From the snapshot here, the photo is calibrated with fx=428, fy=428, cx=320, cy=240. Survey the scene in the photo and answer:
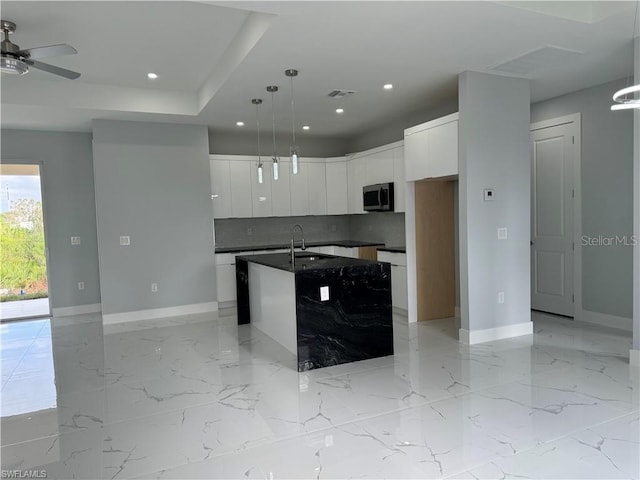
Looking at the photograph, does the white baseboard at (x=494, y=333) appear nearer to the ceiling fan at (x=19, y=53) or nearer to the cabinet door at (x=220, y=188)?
the cabinet door at (x=220, y=188)

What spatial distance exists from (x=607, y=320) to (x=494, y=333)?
62.0 inches

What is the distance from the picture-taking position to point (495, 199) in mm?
4590

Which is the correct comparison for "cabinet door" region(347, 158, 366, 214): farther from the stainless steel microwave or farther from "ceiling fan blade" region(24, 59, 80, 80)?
"ceiling fan blade" region(24, 59, 80, 80)

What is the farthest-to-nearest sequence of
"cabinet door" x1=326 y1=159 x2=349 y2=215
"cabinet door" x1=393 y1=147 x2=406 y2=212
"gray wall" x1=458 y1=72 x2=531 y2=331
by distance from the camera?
"cabinet door" x1=326 y1=159 x2=349 y2=215, "cabinet door" x1=393 y1=147 x2=406 y2=212, "gray wall" x1=458 y1=72 x2=531 y2=331

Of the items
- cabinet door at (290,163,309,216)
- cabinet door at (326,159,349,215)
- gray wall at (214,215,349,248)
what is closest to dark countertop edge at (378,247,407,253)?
cabinet door at (326,159,349,215)

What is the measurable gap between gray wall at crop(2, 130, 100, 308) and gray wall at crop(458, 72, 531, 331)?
5.70 metres

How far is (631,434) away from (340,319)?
7.35 feet

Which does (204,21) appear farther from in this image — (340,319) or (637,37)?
(637,37)

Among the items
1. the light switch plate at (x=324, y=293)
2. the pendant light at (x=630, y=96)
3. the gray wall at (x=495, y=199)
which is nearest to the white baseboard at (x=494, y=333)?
the gray wall at (x=495, y=199)

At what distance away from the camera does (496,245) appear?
462cm

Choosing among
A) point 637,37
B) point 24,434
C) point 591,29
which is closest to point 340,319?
point 24,434

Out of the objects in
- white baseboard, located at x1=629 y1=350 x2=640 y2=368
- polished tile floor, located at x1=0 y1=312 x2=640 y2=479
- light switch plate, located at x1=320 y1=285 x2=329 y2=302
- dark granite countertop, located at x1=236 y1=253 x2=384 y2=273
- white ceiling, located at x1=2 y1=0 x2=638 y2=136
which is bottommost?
polished tile floor, located at x1=0 y1=312 x2=640 y2=479

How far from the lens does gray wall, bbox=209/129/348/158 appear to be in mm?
7211

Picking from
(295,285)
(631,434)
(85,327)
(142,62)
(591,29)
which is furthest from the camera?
(85,327)
